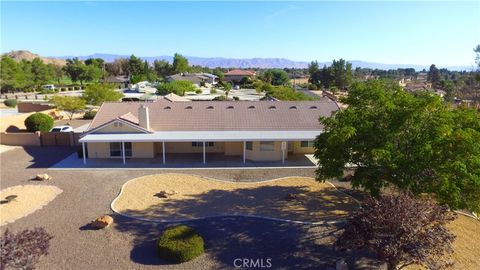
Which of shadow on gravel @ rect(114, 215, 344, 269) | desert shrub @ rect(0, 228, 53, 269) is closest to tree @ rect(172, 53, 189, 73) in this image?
shadow on gravel @ rect(114, 215, 344, 269)

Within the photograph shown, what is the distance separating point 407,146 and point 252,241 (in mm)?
8770

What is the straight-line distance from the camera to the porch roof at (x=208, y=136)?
28.2 meters

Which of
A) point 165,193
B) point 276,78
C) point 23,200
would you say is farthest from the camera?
point 276,78

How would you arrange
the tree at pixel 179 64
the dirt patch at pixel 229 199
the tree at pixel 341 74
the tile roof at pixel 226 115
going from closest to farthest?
the dirt patch at pixel 229 199 < the tile roof at pixel 226 115 < the tree at pixel 341 74 < the tree at pixel 179 64

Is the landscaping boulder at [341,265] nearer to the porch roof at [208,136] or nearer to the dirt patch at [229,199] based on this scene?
the dirt patch at [229,199]

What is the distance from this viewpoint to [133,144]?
2991cm

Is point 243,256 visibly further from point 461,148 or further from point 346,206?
point 461,148

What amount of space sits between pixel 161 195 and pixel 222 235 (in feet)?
21.7

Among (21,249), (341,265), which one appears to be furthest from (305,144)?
(21,249)

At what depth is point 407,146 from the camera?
16688 millimetres

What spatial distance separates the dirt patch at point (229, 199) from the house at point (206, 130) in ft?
15.3

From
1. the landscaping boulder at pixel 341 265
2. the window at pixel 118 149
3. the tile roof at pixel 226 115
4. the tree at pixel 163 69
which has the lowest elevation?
the landscaping boulder at pixel 341 265

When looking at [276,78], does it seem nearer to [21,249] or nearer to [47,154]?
[47,154]

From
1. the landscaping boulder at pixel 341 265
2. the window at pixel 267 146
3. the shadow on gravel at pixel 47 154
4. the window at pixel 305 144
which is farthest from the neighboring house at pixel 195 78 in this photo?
the landscaping boulder at pixel 341 265
